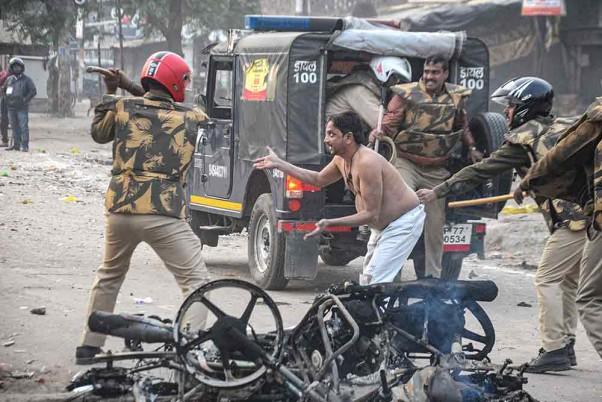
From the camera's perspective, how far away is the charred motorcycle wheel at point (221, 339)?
17.9 feet

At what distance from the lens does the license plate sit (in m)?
10.1

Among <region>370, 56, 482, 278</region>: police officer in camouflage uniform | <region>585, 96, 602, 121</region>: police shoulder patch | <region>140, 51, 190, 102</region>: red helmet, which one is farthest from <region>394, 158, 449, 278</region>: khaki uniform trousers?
<region>585, 96, 602, 121</region>: police shoulder patch

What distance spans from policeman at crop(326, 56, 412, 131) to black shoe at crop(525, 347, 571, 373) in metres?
3.26

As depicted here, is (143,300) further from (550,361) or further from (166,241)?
(550,361)

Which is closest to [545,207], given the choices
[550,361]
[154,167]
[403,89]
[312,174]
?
[550,361]

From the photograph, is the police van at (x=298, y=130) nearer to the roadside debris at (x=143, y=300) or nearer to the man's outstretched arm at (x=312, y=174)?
the roadside debris at (x=143, y=300)

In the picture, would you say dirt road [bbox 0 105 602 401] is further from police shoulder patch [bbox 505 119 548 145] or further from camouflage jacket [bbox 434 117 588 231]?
police shoulder patch [bbox 505 119 548 145]

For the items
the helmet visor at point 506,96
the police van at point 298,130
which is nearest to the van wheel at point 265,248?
the police van at point 298,130

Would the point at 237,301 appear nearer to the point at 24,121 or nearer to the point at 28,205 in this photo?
the point at 28,205

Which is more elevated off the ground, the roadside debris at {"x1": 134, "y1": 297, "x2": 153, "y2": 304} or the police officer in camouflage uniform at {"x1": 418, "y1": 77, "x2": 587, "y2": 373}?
the police officer in camouflage uniform at {"x1": 418, "y1": 77, "x2": 587, "y2": 373}

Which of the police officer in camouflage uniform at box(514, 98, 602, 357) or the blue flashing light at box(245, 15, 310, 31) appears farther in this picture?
the blue flashing light at box(245, 15, 310, 31)

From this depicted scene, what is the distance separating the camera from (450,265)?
10.4 metres

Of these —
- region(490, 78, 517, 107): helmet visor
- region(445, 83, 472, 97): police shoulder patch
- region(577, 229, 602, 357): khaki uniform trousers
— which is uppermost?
region(490, 78, 517, 107): helmet visor

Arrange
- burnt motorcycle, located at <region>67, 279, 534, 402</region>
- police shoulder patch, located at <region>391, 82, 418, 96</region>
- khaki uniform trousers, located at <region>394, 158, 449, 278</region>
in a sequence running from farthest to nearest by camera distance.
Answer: khaki uniform trousers, located at <region>394, 158, 449, 278</region> < police shoulder patch, located at <region>391, 82, 418, 96</region> < burnt motorcycle, located at <region>67, 279, 534, 402</region>
